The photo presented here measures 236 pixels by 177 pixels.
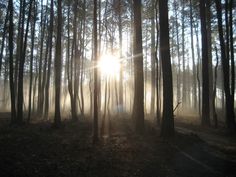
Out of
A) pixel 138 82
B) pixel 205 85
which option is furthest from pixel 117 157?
pixel 205 85

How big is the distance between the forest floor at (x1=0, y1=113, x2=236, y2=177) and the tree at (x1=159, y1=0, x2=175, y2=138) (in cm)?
56

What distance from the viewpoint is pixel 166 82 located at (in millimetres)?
11898

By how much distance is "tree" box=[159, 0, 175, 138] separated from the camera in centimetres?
1159

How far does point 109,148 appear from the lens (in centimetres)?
1013

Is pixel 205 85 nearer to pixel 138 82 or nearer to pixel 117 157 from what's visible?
pixel 138 82

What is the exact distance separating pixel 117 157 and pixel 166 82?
15.3 feet

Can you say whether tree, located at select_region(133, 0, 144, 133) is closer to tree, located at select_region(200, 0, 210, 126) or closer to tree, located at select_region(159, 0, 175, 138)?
tree, located at select_region(159, 0, 175, 138)

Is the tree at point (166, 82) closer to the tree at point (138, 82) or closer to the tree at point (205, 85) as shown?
the tree at point (138, 82)

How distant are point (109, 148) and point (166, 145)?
2364 millimetres

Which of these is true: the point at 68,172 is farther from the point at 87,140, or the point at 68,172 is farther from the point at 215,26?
the point at 215,26

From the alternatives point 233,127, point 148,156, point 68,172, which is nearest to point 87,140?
point 148,156

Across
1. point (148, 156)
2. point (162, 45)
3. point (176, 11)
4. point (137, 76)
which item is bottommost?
point (148, 156)

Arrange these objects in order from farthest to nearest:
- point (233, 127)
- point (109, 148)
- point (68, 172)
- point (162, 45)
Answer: point (233, 127) < point (162, 45) < point (109, 148) < point (68, 172)

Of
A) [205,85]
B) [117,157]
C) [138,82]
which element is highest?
[138,82]
